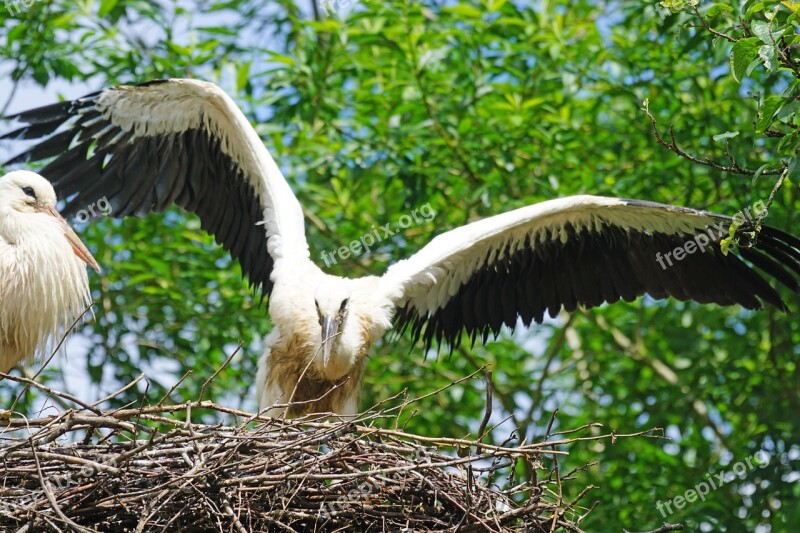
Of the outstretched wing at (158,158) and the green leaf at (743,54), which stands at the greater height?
the green leaf at (743,54)

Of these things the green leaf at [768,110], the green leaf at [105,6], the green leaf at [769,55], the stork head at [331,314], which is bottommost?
the stork head at [331,314]


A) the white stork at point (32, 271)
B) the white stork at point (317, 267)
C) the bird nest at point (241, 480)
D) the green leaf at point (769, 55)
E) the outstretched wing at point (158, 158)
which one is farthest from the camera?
the outstretched wing at point (158, 158)

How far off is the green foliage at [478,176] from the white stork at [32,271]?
2.07m

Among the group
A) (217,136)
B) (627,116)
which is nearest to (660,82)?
(627,116)

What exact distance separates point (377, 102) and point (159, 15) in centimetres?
177

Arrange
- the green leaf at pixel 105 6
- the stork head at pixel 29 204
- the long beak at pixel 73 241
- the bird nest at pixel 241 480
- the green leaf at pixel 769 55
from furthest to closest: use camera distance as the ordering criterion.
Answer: the green leaf at pixel 105 6 < the long beak at pixel 73 241 < the stork head at pixel 29 204 < the bird nest at pixel 241 480 < the green leaf at pixel 769 55

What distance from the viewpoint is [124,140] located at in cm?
723

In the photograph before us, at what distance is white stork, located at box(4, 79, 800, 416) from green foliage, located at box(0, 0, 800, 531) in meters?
1.01

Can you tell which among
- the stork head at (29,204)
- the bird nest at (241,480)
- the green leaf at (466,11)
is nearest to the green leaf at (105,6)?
the stork head at (29,204)

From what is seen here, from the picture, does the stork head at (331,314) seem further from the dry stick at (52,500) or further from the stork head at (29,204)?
the dry stick at (52,500)

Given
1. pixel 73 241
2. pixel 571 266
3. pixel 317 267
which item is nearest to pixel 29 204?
pixel 73 241

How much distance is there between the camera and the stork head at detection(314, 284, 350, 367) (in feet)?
19.6

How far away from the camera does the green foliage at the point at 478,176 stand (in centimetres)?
794

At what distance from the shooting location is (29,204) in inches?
241
